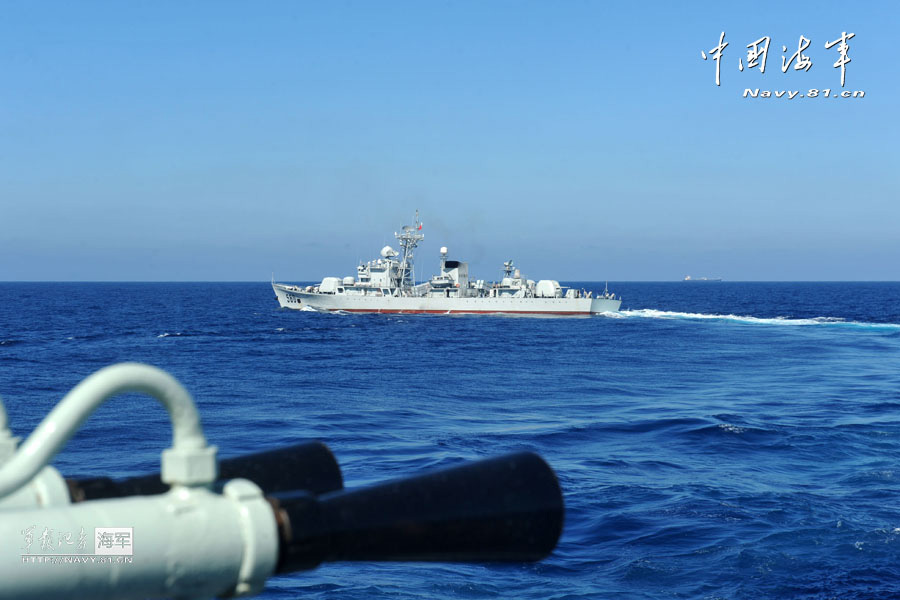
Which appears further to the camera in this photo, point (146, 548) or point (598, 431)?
point (598, 431)

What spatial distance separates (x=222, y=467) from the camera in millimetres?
2283

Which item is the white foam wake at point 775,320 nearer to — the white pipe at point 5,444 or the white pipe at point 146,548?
the white pipe at point 146,548

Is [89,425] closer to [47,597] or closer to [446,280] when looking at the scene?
[47,597]

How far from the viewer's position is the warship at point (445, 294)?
9000cm

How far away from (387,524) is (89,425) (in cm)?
2712

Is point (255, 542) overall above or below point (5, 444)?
below

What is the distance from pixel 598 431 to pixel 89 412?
25431 millimetres

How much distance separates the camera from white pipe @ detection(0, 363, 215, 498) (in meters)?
1.58

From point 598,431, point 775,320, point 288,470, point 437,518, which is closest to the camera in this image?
point 437,518

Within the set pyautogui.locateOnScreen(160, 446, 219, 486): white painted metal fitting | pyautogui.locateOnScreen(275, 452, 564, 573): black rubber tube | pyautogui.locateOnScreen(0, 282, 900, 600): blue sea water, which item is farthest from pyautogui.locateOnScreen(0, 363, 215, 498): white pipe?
pyautogui.locateOnScreen(0, 282, 900, 600): blue sea water

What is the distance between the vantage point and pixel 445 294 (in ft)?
304

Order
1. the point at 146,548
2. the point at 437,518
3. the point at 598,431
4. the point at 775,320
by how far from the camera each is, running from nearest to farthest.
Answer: the point at 146,548 → the point at 437,518 → the point at 598,431 → the point at 775,320

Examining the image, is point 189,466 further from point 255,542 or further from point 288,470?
point 288,470

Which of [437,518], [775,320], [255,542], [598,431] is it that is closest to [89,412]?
[255,542]
